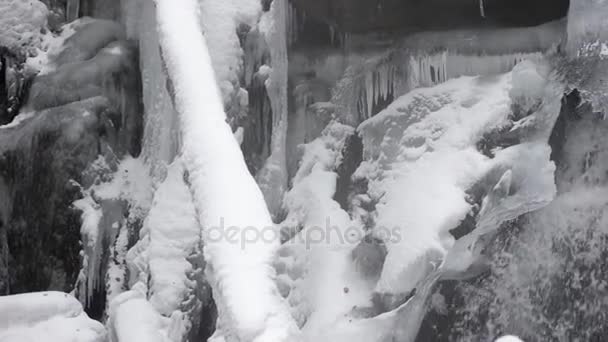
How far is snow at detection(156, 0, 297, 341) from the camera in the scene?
1.73 m

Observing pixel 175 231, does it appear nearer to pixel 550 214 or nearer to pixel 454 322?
pixel 454 322

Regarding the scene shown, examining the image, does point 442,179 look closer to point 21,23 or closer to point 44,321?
point 44,321

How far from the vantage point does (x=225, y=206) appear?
6.51 ft

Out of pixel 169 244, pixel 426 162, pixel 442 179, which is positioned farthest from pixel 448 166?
pixel 169 244

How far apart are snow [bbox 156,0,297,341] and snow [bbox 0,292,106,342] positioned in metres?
1.21

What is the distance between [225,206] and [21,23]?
4.11 m

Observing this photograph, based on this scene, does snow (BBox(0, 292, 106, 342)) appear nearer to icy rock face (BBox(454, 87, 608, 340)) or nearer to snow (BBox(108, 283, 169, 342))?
snow (BBox(108, 283, 169, 342))

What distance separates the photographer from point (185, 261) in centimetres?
380

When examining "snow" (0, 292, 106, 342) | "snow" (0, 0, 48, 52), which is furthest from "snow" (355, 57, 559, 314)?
"snow" (0, 0, 48, 52)

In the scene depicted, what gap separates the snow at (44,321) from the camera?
9.41 feet

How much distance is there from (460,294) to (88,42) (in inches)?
140

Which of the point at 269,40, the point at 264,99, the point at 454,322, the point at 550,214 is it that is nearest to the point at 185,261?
the point at 264,99

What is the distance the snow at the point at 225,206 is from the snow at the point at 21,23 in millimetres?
3063

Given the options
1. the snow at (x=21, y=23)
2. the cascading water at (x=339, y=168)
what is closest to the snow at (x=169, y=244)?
the cascading water at (x=339, y=168)
